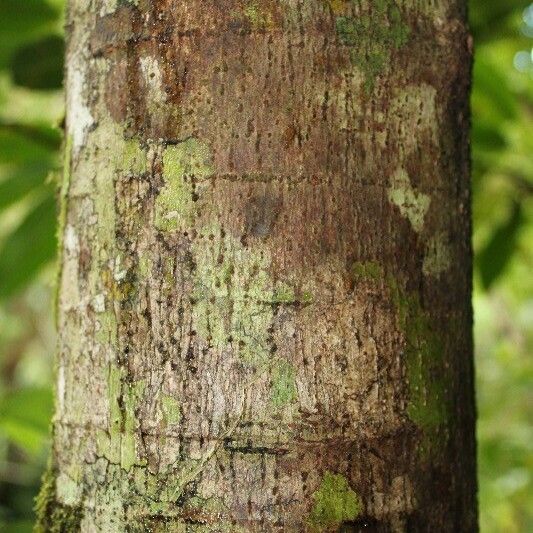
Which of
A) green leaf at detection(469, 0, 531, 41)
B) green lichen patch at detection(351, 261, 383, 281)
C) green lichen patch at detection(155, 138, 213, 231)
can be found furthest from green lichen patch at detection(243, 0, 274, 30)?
green leaf at detection(469, 0, 531, 41)

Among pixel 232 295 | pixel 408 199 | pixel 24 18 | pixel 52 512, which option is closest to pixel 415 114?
Answer: pixel 408 199

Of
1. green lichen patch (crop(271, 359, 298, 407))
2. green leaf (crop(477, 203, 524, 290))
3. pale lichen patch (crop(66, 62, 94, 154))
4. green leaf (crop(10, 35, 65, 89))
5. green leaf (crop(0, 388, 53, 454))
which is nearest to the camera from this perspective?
green lichen patch (crop(271, 359, 298, 407))

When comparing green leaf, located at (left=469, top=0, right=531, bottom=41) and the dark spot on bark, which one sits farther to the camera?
green leaf, located at (left=469, top=0, right=531, bottom=41)

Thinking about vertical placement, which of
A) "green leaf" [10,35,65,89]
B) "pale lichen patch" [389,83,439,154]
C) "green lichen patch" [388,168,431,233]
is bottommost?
"green lichen patch" [388,168,431,233]

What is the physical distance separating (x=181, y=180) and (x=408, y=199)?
27 centimetres

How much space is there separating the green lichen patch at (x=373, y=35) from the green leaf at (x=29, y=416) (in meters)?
1.19

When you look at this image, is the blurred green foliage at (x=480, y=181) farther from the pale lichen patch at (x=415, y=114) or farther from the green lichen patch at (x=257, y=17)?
the pale lichen patch at (x=415, y=114)

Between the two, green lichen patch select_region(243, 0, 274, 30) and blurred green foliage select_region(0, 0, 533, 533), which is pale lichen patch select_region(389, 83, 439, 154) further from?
blurred green foliage select_region(0, 0, 533, 533)

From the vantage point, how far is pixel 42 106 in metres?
5.23

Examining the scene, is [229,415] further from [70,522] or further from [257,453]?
[70,522]

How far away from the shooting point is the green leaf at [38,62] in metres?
1.93

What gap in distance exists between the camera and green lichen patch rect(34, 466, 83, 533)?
0.97 metres

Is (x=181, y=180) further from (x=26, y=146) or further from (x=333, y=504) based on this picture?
(x=26, y=146)

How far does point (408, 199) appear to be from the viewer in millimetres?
954
